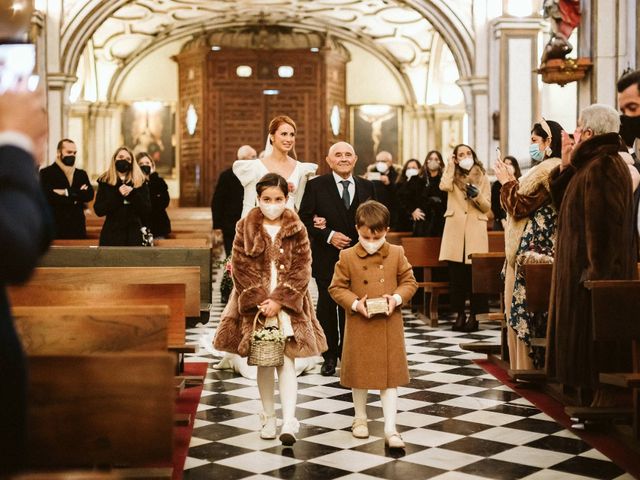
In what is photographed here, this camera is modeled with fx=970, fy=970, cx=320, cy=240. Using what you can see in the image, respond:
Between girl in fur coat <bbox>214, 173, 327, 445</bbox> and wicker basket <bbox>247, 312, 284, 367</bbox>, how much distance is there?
9cm

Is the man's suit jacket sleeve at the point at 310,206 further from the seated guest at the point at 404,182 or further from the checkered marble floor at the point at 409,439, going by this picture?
the seated guest at the point at 404,182

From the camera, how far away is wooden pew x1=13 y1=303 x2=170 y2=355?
3.55 m

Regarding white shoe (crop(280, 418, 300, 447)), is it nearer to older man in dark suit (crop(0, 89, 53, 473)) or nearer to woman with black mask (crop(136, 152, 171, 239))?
older man in dark suit (crop(0, 89, 53, 473))

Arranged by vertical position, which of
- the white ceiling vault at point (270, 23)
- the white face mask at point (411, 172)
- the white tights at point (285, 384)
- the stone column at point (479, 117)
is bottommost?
the white tights at point (285, 384)

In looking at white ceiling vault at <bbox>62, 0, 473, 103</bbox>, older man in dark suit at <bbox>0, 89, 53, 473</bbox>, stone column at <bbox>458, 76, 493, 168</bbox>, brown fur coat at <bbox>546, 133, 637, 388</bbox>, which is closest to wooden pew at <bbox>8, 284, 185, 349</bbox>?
brown fur coat at <bbox>546, 133, 637, 388</bbox>

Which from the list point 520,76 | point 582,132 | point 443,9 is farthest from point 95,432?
point 443,9

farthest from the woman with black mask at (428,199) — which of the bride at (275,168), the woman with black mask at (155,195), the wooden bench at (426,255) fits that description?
the bride at (275,168)

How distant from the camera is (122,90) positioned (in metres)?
24.3

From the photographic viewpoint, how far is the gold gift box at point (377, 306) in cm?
491

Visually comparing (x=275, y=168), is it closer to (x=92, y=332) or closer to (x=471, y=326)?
(x=92, y=332)

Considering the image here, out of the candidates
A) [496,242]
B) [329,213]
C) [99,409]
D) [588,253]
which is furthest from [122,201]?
[99,409]

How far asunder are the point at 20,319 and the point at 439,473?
2090mm

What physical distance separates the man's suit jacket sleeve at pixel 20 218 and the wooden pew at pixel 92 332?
1534mm

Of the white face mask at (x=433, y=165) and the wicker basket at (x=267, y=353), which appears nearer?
the wicker basket at (x=267, y=353)
